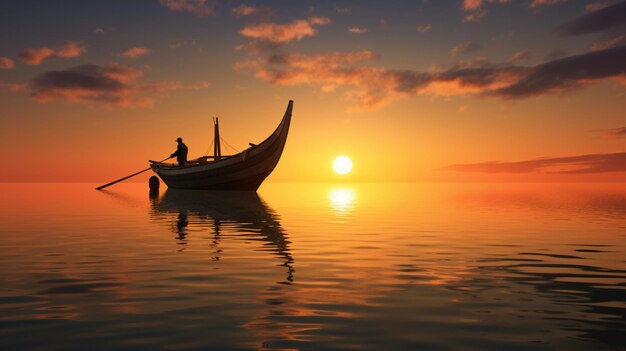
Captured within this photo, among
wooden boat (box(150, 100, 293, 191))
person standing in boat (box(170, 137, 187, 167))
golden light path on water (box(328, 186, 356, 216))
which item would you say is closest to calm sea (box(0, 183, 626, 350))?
golden light path on water (box(328, 186, 356, 216))

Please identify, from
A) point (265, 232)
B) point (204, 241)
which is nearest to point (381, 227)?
point (265, 232)

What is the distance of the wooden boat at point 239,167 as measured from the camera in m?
51.4

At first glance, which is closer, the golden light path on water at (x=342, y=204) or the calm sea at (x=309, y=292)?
the calm sea at (x=309, y=292)

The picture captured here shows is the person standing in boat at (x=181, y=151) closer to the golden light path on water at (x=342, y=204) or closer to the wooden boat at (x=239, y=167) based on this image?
the wooden boat at (x=239, y=167)

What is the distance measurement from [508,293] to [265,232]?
11402 mm

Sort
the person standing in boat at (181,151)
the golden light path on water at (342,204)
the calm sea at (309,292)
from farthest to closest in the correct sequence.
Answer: the person standing in boat at (181,151) → the golden light path on water at (342,204) → the calm sea at (309,292)

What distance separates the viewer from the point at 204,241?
16.2 meters

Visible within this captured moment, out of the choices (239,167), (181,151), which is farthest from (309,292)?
(181,151)

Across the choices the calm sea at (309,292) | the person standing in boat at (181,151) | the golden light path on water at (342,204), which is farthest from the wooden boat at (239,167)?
the calm sea at (309,292)

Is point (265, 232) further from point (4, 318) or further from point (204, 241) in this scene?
point (4, 318)

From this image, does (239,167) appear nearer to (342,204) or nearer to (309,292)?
(342,204)

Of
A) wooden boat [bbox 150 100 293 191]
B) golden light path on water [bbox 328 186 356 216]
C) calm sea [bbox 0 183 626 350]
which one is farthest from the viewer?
wooden boat [bbox 150 100 293 191]

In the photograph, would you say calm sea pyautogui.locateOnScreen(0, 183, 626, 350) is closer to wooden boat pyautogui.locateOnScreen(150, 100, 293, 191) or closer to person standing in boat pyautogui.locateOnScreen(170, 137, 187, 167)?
wooden boat pyautogui.locateOnScreen(150, 100, 293, 191)

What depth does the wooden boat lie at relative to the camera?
51.4m
